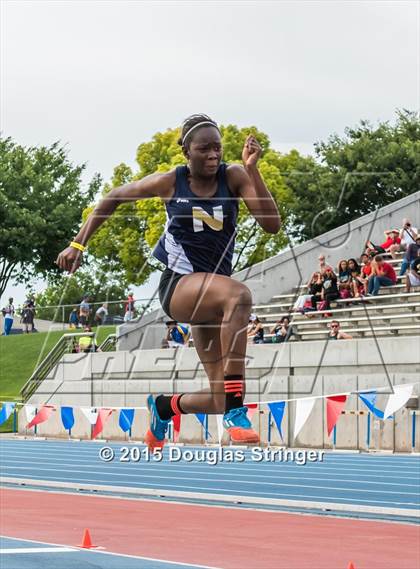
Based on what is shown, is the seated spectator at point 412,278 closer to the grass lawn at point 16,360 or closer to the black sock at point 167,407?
the grass lawn at point 16,360

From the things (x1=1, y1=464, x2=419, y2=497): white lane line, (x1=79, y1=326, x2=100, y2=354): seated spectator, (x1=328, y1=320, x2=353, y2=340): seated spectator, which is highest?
(x1=328, y1=320, x2=353, y2=340): seated spectator

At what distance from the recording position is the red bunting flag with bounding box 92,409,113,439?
25744mm

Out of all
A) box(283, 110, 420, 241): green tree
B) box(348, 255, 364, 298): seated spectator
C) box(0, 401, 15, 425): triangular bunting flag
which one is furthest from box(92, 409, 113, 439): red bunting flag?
box(283, 110, 420, 241): green tree

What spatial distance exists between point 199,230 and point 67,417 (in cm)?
2721

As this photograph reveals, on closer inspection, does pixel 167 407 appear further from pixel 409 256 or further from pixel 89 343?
pixel 409 256

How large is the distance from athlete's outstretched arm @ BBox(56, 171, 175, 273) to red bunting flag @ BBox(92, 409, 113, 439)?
2237 centimetres

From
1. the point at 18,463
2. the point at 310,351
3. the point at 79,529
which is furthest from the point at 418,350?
the point at 18,463

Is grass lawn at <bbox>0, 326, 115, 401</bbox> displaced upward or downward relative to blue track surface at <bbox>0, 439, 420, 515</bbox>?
upward

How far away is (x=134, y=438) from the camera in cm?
2916

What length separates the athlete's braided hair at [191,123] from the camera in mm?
2703

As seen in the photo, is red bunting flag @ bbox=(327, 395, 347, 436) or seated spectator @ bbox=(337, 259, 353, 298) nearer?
seated spectator @ bbox=(337, 259, 353, 298)

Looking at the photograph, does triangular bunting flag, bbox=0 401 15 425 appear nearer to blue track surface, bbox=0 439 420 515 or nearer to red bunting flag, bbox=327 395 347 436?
blue track surface, bbox=0 439 420 515

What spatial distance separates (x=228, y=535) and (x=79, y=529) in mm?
2476

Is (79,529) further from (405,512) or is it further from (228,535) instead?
(405,512)
